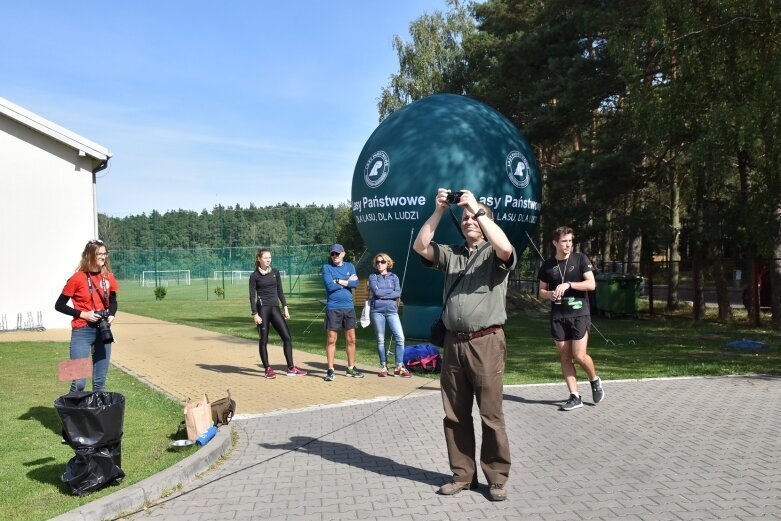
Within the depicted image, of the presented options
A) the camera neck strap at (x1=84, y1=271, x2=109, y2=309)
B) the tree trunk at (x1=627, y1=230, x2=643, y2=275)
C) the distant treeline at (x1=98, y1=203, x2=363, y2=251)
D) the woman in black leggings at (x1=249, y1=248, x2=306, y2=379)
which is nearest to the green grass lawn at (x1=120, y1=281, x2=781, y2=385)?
the woman in black leggings at (x1=249, y1=248, x2=306, y2=379)

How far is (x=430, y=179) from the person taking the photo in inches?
485

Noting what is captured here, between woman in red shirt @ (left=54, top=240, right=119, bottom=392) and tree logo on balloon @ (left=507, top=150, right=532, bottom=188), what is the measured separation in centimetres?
791

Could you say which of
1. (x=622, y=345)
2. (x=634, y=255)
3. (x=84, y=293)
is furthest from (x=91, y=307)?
(x=634, y=255)

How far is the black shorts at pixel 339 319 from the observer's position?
388 inches

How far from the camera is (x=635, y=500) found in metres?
4.81

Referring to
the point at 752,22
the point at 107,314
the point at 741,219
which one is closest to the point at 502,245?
the point at 107,314

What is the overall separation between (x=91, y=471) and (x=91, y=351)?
7.89 feet

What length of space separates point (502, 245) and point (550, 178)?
17.2 metres

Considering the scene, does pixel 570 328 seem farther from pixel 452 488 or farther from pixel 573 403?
pixel 452 488

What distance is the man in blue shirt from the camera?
984 centimetres

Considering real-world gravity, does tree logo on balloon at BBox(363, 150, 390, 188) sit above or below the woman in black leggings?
above

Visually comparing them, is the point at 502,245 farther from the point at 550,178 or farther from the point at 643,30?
the point at 550,178

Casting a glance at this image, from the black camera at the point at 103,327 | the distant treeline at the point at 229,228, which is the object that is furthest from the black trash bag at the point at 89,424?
the distant treeline at the point at 229,228

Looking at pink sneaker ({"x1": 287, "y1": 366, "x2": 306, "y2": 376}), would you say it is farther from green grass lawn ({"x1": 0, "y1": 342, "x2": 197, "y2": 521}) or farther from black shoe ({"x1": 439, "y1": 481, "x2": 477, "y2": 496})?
black shoe ({"x1": 439, "y1": 481, "x2": 477, "y2": 496})
